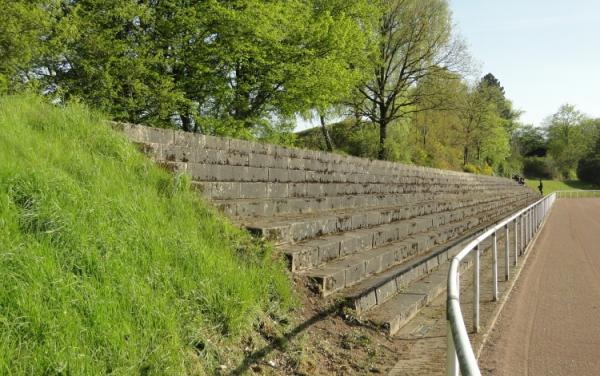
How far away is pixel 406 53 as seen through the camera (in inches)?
1284

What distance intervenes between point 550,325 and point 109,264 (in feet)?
16.8

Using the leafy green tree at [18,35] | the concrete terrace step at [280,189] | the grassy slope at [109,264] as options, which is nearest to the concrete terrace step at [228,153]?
the concrete terrace step at [280,189]

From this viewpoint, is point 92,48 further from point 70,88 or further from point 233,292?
point 233,292

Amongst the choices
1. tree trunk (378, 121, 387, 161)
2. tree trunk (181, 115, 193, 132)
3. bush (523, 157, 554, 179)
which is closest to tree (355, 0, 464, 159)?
tree trunk (378, 121, 387, 161)

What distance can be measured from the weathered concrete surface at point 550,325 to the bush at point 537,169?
8409cm

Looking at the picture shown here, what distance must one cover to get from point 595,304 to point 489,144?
5059 cm

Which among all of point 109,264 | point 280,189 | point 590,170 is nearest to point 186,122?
point 280,189

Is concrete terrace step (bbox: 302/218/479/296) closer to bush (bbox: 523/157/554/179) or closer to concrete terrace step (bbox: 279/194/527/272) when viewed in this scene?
concrete terrace step (bbox: 279/194/527/272)

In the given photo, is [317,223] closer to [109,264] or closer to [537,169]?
[109,264]

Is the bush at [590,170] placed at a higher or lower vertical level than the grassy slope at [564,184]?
higher

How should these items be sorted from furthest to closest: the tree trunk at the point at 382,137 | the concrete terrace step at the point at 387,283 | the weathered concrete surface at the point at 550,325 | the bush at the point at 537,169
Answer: the bush at the point at 537,169, the tree trunk at the point at 382,137, the concrete terrace step at the point at 387,283, the weathered concrete surface at the point at 550,325

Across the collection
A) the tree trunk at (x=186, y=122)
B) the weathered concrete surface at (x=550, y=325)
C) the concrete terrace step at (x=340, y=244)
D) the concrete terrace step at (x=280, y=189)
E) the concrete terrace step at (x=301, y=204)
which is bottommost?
the weathered concrete surface at (x=550, y=325)

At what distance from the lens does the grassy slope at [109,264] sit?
2814 millimetres

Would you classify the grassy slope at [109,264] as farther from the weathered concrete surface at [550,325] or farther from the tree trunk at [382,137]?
the tree trunk at [382,137]
